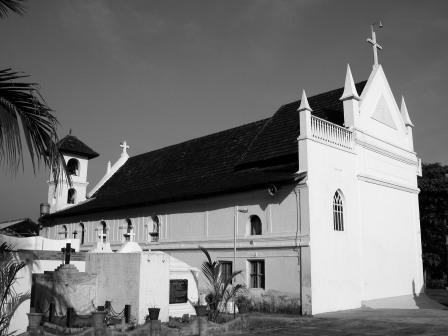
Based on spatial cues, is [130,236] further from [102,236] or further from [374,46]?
[374,46]

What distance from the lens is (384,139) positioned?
25.1 m

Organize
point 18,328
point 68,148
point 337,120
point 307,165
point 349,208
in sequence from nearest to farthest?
point 18,328, point 307,165, point 349,208, point 337,120, point 68,148

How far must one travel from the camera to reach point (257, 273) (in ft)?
70.5

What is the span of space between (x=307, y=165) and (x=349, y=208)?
3.53 meters

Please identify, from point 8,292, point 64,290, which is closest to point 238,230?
point 64,290

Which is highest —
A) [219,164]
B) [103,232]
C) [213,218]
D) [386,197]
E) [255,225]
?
[219,164]

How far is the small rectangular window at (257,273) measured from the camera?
2131 centimetres

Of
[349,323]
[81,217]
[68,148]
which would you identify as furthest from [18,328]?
[68,148]

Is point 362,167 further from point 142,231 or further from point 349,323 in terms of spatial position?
point 142,231

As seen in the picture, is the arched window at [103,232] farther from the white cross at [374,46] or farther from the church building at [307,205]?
the white cross at [374,46]

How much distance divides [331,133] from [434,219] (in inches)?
858

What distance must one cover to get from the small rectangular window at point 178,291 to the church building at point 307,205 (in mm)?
4385

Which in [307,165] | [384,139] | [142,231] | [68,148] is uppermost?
[68,148]

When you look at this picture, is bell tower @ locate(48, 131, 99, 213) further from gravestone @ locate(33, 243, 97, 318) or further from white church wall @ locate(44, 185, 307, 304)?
gravestone @ locate(33, 243, 97, 318)
